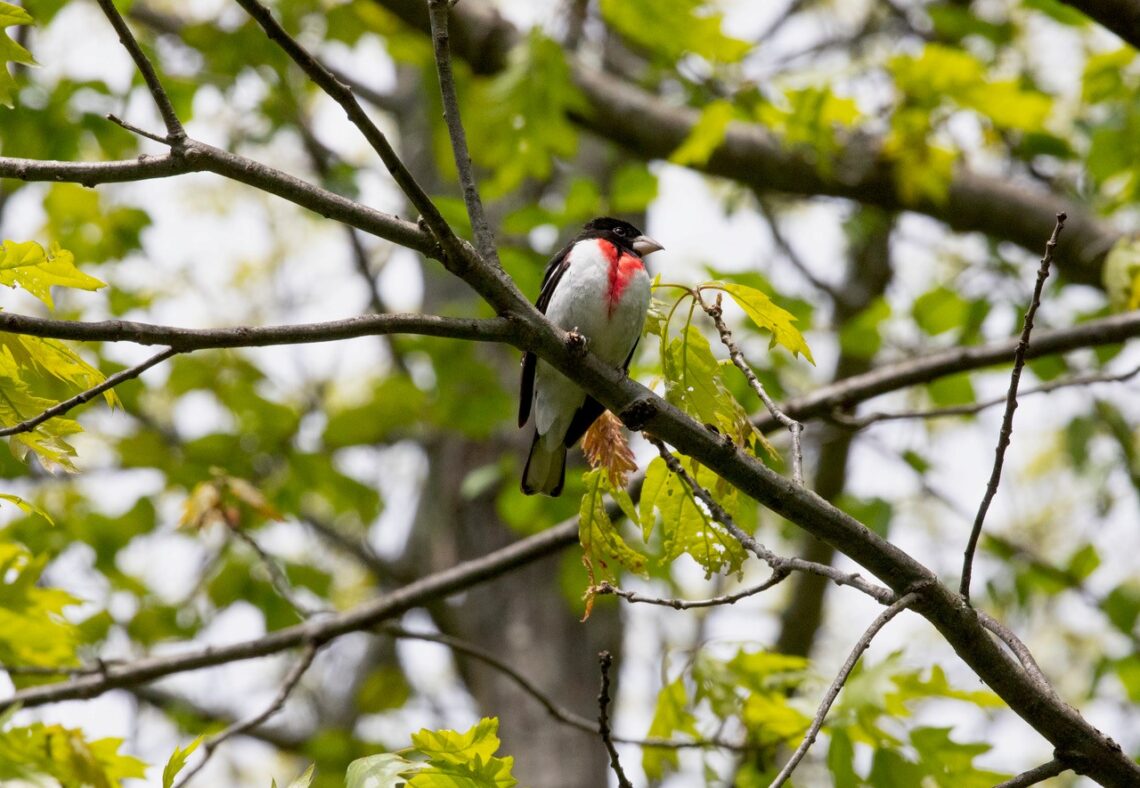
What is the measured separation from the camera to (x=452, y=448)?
7586 mm

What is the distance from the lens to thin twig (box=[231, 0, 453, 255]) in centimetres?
220

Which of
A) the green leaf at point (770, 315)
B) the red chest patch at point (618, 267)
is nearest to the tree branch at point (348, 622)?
the red chest patch at point (618, 267)

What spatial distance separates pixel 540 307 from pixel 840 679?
2.41 metres

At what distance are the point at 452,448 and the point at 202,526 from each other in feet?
9.79

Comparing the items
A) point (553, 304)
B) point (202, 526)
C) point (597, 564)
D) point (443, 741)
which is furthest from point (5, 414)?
point (202, 526)

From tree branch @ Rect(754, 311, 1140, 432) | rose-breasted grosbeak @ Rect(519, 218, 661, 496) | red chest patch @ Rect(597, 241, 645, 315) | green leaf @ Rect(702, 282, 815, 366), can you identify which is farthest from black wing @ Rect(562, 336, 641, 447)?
green leaf @ Rect(702, 282, 815, 366)

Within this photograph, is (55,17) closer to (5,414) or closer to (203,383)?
(203,383)

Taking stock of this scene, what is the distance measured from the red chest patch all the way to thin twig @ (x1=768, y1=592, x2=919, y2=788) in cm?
165

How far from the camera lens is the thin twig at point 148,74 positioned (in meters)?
2.15

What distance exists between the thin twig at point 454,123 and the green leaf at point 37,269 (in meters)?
0.79

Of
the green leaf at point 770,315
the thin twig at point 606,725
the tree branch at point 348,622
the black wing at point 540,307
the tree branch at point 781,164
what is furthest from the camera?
the tree branch at point 781,164

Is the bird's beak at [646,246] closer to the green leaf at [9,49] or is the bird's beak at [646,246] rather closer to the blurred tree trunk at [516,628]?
the blurred tree trunk at [516,628]

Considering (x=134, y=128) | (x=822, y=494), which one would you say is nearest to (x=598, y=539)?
(x=134, y=128)

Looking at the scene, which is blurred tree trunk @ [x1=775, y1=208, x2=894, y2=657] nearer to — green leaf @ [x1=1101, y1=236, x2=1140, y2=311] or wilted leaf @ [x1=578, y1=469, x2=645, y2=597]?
green leaf @ [x1=1101, y1=236, x2=1140, y2=311]
